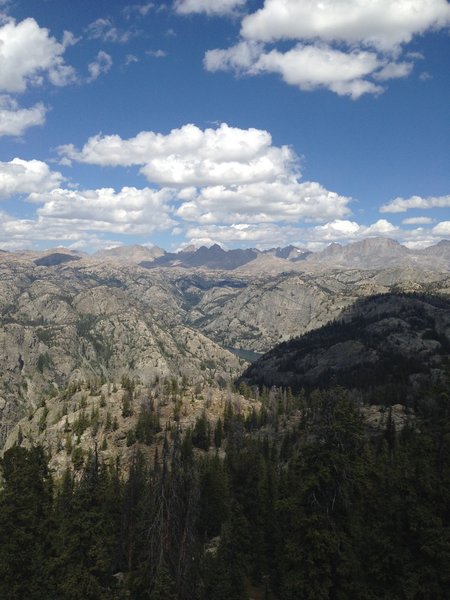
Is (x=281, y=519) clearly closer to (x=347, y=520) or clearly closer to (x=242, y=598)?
(x=242, y=598)

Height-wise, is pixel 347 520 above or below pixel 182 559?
above

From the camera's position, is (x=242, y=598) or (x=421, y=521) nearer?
(x=421, y=521)

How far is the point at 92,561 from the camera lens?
148 ft

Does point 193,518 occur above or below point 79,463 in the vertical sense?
above

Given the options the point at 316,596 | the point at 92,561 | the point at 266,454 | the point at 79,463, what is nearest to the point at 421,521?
the point at 316,596

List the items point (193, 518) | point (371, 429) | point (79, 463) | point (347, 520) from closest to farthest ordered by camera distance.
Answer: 1. point (347, 520)
2. point (193, 518)
3. point (371, 429)
4. point (79, 463)

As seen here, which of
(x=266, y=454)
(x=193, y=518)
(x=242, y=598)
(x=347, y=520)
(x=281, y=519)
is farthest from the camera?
(x=266, y=454)

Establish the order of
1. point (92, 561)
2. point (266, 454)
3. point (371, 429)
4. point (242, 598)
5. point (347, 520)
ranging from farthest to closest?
point (371, 429) → point (266, 454) → point (242, 598) → point (92, 561) → point (347, 520)

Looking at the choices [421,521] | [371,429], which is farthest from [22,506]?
[371,429]

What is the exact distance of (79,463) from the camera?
18875 cm

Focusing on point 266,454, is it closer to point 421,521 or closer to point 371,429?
point 371,429

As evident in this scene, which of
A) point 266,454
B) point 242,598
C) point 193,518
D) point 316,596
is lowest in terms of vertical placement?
point 266,454

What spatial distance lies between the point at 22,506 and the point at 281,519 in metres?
40.9

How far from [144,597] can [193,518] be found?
851 cm
